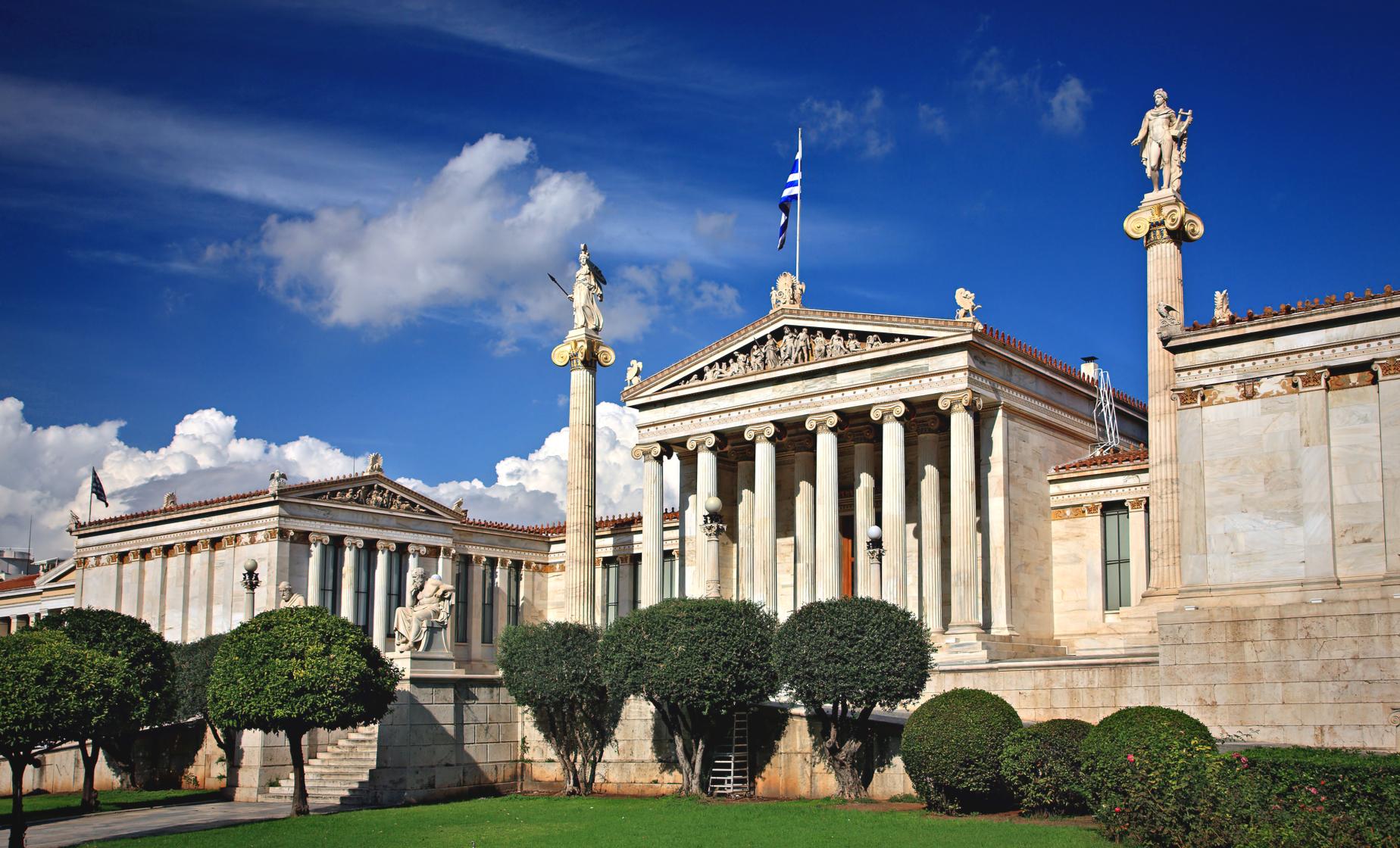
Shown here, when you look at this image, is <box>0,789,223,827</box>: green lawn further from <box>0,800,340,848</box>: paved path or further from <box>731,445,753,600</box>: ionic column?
<box>731,445,753,600</box>: ionic column

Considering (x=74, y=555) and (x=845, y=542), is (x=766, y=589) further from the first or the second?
(x=74, y=555)

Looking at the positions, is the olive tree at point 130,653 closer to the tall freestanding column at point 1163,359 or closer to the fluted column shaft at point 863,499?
the fluted column shaft at point 863,499

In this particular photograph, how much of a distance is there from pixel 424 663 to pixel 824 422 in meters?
14.7

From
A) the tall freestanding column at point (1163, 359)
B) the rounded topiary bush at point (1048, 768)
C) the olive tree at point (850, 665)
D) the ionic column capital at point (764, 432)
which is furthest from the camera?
the ionic column capital at point (764, 432)

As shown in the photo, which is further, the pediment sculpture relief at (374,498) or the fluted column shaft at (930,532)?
the pediment sculpture relief at (374,498)

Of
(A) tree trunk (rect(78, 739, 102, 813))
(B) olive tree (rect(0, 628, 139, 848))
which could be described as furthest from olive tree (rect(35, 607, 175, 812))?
(B) olive tree (rect(0, 628, 139, 848))

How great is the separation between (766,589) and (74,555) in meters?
36.8

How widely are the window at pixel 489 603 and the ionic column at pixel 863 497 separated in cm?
2257

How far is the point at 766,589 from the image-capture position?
44281 mm

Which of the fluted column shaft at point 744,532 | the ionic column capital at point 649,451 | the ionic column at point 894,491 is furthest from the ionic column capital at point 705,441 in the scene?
the ionic column at point 894,491

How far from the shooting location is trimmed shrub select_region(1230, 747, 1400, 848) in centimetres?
1741

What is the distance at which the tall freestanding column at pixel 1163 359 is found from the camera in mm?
31234

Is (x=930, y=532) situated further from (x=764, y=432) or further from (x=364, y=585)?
(x=364, y=585)

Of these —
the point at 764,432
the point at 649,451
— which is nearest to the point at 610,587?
the point at 649,451
